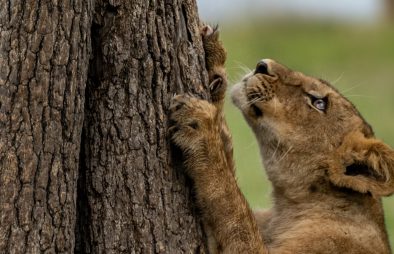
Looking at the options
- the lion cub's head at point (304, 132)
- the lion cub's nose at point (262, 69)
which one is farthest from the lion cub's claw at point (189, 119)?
the lion cub's nose at point (262, 69)

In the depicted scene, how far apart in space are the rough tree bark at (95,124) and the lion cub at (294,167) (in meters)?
0.17

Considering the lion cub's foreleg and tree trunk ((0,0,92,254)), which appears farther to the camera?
the lion cub's foreleg

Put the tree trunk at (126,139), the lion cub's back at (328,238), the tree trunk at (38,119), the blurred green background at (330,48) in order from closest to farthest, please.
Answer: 1. the tree trunk at (38,119)
2. the tree trunk at (126,139)
3. the lion cub's back at (328,238)
4. the blurred green background at (330,48)

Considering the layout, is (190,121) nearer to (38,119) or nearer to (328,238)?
(38,119)

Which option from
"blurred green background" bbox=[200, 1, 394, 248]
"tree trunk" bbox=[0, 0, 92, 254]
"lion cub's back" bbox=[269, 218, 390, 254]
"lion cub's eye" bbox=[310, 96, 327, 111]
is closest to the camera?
"tree trunk" bbox=[0, 0, 92, 254]

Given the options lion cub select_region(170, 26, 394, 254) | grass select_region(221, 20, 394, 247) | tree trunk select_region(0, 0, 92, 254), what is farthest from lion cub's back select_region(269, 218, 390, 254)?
grass select_region(221, 20, 394, 247)

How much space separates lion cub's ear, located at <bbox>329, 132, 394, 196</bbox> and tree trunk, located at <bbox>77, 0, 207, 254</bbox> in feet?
4.15

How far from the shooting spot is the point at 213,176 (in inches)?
193

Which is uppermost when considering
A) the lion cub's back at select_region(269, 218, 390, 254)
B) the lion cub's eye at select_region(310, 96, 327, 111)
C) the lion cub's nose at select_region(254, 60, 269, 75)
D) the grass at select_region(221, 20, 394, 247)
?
the grass at select_region(221, 20, 394, 247)

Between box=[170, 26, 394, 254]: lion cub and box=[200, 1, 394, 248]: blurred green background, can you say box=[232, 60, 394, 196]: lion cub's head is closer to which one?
box=[170, 26, 394, 254]: lion cub

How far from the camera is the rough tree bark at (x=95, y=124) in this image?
13.9ft

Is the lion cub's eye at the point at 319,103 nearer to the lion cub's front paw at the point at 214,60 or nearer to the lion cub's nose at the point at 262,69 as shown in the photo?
the lion cub's nose at the point at 262,69

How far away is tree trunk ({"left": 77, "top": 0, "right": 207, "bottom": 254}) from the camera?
458cm

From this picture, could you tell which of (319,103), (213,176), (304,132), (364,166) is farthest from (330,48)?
(213,176)
